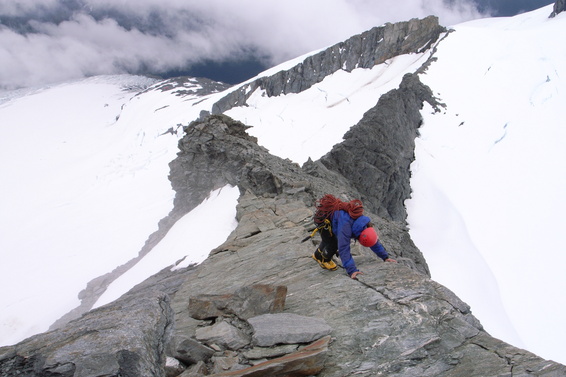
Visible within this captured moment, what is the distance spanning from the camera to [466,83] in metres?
33.0

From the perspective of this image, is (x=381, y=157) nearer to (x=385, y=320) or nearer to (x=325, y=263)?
(x=325, y=263)

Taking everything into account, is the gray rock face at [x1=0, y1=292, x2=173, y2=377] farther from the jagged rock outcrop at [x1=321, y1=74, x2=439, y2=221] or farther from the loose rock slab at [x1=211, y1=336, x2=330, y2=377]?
the jagged rock outcrop at [x1=321, y1=74, x2=439, y2=221]

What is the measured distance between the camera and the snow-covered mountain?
15.5 m

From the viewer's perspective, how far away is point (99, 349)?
Answer: 11.0 ft

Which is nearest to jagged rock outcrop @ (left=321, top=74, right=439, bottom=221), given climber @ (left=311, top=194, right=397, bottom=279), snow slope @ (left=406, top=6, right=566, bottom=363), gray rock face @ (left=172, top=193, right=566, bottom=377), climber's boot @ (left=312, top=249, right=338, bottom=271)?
snow slope @ (left=406, top=6, right=566, bottom=363)

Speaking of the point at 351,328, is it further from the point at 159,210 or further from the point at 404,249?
the point at 159,210


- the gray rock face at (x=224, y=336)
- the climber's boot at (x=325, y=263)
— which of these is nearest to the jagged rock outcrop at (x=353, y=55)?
the climber's boot at (x=325, y=263)

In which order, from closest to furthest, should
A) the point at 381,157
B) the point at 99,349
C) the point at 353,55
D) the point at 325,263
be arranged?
the point at 99,349, the point at 325,263, the point at 381,157, the point at 353,55

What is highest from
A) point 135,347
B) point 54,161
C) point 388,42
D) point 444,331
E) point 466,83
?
point 388,42

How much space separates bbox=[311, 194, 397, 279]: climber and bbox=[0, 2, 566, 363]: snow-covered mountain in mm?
5745

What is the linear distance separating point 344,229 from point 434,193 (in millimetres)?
20446

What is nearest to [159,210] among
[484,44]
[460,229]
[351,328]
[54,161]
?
[460,229]

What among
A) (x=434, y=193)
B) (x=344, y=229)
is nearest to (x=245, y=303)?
(x=344, y=229)

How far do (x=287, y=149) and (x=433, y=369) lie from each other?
96.4 ft
